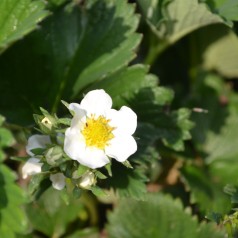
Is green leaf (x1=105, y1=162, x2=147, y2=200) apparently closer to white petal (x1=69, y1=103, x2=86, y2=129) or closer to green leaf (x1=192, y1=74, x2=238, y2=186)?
white petal (x1=69, y1=103, x2=86, y2=129)

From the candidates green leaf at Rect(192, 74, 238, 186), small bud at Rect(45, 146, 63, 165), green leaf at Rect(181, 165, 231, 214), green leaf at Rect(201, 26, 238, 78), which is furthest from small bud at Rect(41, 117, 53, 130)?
green leaf at Rect(201, 26, 238, 78)

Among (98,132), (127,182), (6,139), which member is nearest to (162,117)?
(127,182)

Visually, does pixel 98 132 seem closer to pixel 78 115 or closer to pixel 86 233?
pixel 78 115

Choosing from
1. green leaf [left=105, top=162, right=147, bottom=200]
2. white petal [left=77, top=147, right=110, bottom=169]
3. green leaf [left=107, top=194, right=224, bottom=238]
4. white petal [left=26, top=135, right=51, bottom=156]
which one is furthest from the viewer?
green leaf [left=107, top=194, right=224, bottom=238]

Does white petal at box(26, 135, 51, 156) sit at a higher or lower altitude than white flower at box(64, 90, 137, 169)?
lower

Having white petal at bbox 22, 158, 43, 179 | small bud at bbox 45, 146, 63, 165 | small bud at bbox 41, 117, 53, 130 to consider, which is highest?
small bud at bbox 41, 117, 53, 130
